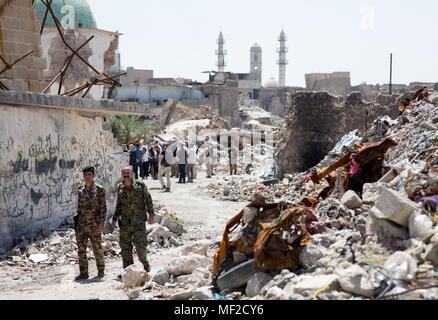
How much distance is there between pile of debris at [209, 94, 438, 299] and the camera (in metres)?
5.20

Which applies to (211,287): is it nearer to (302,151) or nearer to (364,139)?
(364,139)

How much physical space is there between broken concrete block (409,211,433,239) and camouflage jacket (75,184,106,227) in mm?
3711

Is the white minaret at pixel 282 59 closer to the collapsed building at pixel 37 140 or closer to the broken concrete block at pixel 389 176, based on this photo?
the collapsed building at pixel 37 140

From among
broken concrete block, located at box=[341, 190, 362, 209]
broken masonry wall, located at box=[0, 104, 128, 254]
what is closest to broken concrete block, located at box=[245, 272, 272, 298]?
broken concrete block, located at box=[341, 190, 362, 209]

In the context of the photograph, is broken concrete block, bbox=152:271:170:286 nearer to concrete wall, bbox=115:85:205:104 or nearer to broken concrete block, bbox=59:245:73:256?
broken concrete block, bbox=59:245:73:256

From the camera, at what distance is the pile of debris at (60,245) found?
375 inches

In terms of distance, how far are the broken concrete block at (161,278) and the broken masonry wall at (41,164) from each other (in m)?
3.21

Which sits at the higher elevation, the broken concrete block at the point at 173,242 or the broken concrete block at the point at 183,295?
the broken concrete block at the point at 183,295

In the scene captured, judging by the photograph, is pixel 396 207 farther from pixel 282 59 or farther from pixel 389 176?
pixel 282 59

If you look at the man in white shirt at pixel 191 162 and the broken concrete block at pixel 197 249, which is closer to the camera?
the broken concrete block at pixel 197 249

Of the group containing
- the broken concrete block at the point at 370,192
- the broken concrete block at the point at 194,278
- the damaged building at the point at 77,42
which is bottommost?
the broken concrete block at the point at 194,278

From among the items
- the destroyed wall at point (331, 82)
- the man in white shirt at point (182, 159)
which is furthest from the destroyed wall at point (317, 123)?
the destroyed wall at point (331, 82)

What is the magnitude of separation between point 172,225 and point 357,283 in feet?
21.8
